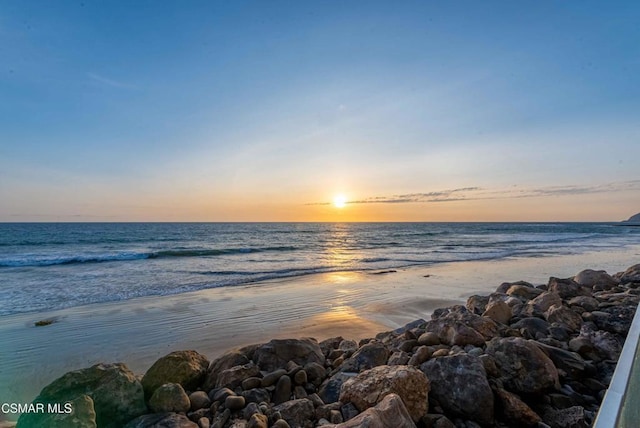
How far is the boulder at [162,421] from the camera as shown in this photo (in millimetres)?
2703

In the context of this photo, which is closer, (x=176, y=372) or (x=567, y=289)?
(x=176, y=372)

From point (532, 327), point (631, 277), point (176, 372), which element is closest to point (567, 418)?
point (532, 327)

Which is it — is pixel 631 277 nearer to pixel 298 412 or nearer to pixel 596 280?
pixel 596 280

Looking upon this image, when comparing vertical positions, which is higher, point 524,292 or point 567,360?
point 567,360

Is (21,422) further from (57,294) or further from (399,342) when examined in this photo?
(57,294)

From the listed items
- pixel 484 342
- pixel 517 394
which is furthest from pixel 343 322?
pixel 517 394

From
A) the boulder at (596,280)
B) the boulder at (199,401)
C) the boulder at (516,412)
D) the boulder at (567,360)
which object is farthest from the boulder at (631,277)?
the boulder at (199,401)

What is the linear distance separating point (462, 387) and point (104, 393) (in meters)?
3.11

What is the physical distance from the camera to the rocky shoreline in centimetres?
266

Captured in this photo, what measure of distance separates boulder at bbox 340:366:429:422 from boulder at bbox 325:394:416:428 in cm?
29

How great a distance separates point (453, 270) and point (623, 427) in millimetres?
13350

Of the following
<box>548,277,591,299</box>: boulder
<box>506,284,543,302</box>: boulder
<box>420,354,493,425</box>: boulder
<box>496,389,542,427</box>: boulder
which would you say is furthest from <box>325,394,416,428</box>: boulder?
<box>548,277,591,299</box>: boulder

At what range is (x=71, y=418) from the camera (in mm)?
2543

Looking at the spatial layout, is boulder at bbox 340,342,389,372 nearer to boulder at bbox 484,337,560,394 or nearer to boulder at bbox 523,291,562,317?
boulder at bbox 484,337,560,394
